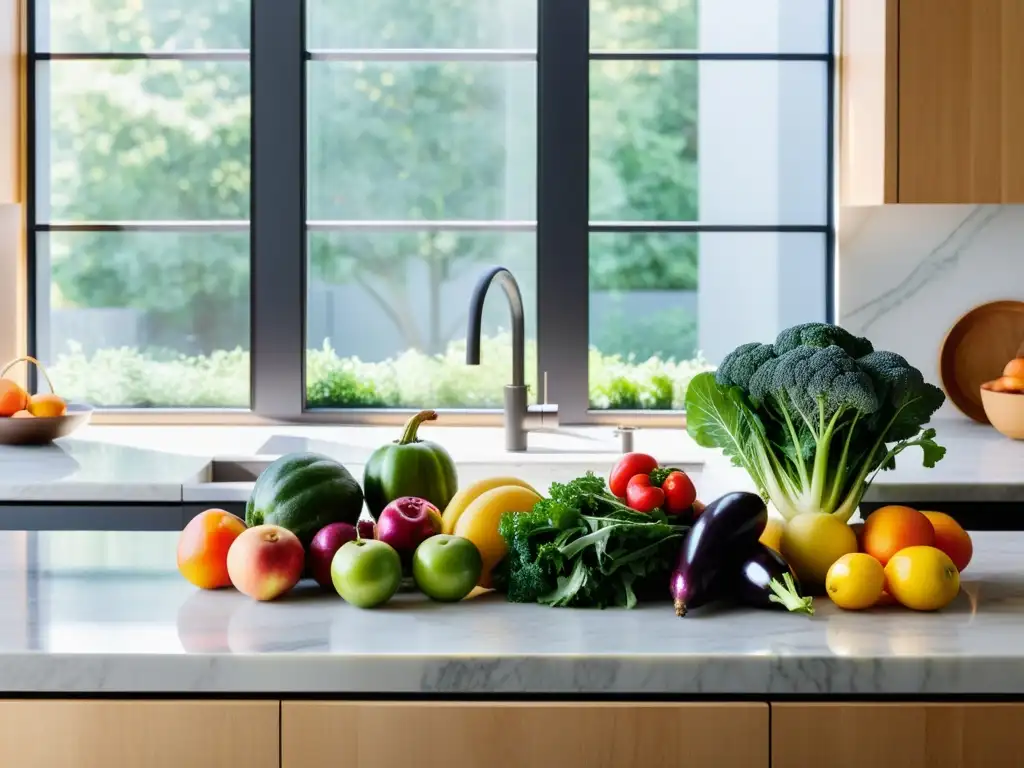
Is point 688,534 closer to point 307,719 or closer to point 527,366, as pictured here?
point 307,719

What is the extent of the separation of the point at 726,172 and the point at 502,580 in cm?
236

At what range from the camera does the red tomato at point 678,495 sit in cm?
150

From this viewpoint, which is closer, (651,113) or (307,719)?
(307,719)

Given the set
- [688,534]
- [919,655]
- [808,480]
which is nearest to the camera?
[919,655]

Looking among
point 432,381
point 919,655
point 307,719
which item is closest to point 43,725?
point 307,719

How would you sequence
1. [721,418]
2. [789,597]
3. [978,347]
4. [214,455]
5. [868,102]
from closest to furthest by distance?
[789,597] < [721,418] < [214,455] < [868,102] < [978,347]

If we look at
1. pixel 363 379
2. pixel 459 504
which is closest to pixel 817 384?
pixel 459 504

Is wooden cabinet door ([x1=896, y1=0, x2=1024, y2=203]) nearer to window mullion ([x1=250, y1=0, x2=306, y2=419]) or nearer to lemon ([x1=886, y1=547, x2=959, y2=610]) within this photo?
window mullion ([x1=250, y1=0, x2=306, y2=419])

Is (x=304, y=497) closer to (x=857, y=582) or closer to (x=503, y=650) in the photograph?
(x=503, y=650)

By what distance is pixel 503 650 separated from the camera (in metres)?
1.27

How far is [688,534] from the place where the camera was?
1441mm

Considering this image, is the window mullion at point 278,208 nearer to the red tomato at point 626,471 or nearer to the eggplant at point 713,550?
the red tomato at point 626,471

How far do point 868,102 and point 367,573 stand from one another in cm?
237

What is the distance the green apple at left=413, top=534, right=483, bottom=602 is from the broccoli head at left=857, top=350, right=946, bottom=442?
53 cm
